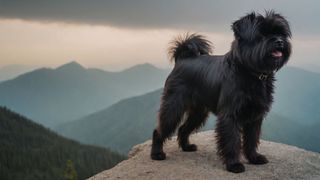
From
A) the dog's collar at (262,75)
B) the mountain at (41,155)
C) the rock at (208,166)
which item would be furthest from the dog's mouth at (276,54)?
the mountain at (41,155)

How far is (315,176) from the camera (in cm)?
1059

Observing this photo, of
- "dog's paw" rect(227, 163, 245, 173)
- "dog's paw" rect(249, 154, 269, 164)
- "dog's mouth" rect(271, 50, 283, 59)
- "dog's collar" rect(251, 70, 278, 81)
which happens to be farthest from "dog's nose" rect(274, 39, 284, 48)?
"dog's paw" rect(249, 154, 269, 164)

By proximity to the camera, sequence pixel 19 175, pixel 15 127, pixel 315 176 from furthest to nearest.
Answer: pixel 15 127
pixel 19 175
pixel 315 176

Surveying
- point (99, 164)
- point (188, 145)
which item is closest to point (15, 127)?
point (99, 164)

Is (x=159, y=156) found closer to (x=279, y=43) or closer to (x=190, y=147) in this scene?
(x=190, y=147)

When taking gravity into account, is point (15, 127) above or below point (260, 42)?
below

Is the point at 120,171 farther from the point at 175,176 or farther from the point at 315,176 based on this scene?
the point at 315,176

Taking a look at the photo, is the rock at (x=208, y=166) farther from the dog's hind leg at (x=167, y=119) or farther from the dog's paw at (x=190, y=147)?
the dog's hind leg at (x=167, y=119)

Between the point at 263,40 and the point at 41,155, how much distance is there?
12541 cm

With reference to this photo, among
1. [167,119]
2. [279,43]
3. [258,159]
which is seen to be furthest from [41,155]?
[279,43]

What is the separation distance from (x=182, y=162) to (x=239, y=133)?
1.82 m

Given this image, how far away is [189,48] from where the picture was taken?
36.8 ft

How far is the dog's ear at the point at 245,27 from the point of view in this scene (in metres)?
8.96

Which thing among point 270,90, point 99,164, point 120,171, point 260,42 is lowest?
point 99,164
